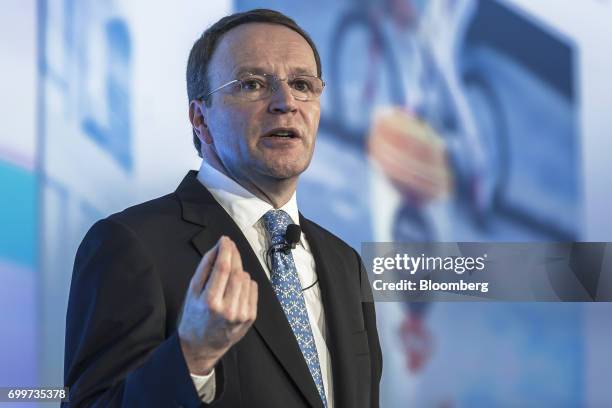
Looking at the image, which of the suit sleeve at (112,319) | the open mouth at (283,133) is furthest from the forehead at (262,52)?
the suit sleeve at (112,319)

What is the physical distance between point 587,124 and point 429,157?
60 cm

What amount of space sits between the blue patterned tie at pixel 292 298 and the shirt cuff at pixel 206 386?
339 millimetres

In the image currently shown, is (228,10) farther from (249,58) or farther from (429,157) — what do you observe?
(249,58)

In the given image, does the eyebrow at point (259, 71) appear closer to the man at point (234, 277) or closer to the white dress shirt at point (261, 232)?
the man at point (234, 277)

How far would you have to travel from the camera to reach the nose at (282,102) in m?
1.73

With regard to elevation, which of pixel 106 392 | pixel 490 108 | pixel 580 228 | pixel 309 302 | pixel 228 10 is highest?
pixel 228 10

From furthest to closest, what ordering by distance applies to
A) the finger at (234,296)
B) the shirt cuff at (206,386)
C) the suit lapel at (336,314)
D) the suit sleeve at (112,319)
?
the suit lapel at (336,314), the suit sleeve at (112,319), the shirt cuff at (206,386), the finger at (234,296)

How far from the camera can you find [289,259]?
1691mm

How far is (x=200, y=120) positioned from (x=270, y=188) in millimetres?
275

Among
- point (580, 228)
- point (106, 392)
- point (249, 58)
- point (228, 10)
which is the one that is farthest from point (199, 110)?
point (580, 228)

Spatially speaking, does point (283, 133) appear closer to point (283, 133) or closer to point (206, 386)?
point (283, 133)

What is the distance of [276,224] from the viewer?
1.73 meters

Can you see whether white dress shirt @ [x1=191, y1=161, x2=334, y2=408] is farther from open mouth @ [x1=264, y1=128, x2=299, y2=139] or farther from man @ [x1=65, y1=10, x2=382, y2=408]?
open mouth @ [x1=264, y1=128, x2=299, y2=139]

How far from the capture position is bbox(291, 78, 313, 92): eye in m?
1.81
